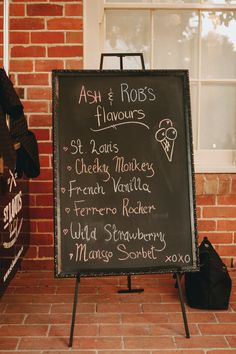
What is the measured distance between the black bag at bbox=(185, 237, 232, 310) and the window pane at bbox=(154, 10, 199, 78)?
1485 millimetres

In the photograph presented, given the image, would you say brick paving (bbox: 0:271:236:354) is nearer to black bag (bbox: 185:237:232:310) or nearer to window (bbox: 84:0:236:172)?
black bag (bbox: 185:237:232:310)

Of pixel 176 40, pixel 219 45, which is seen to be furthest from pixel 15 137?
pixel 219 45

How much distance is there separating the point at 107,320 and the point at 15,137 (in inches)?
48.3

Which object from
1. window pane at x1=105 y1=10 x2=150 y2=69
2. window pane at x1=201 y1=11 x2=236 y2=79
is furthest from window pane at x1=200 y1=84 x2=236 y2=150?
window pane at x1=105 y1=10 x2=150 y2=69

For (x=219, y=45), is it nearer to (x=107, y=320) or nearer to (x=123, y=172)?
(x=123, y=172)

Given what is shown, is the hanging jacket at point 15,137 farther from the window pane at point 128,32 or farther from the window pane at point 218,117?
the window pane at point 218,117

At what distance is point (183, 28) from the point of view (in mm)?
4117

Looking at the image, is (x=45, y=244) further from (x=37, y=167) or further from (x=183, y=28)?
(x=183, y=28)

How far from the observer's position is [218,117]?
419 cm

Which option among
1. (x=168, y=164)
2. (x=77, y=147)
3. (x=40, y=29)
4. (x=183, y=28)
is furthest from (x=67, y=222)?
(x=183, y=28)

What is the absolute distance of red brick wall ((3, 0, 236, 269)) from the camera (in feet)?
13.0

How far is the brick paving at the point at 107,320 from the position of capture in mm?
2957

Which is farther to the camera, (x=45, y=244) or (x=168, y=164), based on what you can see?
(x=45, y=244)

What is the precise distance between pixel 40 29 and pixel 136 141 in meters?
1.31
